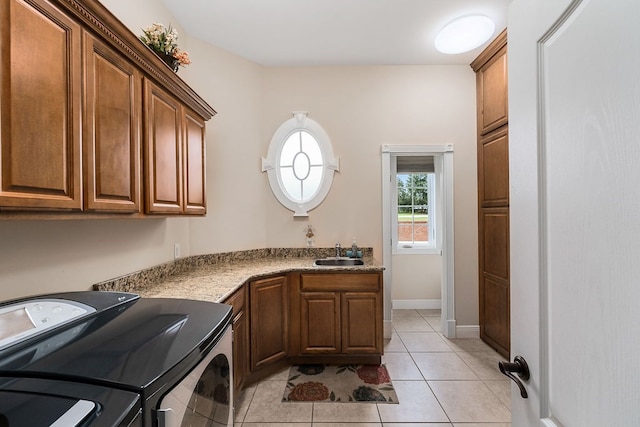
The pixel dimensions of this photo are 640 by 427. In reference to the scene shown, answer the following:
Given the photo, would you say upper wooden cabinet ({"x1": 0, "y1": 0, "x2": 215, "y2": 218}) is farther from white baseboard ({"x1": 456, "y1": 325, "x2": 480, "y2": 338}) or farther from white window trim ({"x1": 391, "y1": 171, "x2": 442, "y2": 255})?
white baseboard ({"x1": 456, "y1": 325, "x2": 480, "y2": 338})

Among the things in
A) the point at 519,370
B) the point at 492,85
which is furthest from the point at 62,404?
the point at 492,85

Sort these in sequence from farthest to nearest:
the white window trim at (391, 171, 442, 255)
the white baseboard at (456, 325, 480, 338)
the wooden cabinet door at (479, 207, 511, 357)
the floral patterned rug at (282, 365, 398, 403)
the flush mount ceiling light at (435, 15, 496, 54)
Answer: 1. the white window trim at (391, 171, 442, 255)
2. the white baseboard at (456, 325, 480, 338)
3. the wooden cabinet door at (479, 207, 511, 357)
4. the flush mount ceiling light at (435, 15, 496, 54)
5. the floral patterned rug at (282, 365, 398, 403)

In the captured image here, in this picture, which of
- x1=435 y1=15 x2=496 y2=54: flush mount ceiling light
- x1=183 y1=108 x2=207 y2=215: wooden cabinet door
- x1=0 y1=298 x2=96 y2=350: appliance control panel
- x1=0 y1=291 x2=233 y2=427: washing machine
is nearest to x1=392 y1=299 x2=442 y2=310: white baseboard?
x1=183 y1=108 x2=207 y2=215: wooden cabinet door

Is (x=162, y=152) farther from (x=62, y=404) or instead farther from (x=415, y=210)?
(x=415, y=210)

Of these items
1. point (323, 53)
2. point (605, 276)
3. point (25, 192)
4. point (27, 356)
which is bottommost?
point (27, 356)

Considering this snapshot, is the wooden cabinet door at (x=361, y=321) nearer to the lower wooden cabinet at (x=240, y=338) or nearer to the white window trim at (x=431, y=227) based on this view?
the lower wooden cabinet at (x=240, y=338)

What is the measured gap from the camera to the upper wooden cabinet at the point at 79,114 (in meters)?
0.85

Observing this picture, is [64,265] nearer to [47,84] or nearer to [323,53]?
[47,84]

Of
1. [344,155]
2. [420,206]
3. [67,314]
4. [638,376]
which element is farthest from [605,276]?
[420,206]

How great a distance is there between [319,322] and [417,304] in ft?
6.79

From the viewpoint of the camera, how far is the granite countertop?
67.5 inches

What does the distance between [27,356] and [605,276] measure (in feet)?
4.26

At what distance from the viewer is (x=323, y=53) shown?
9.57 ft

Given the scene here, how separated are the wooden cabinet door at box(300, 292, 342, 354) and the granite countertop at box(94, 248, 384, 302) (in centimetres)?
26
